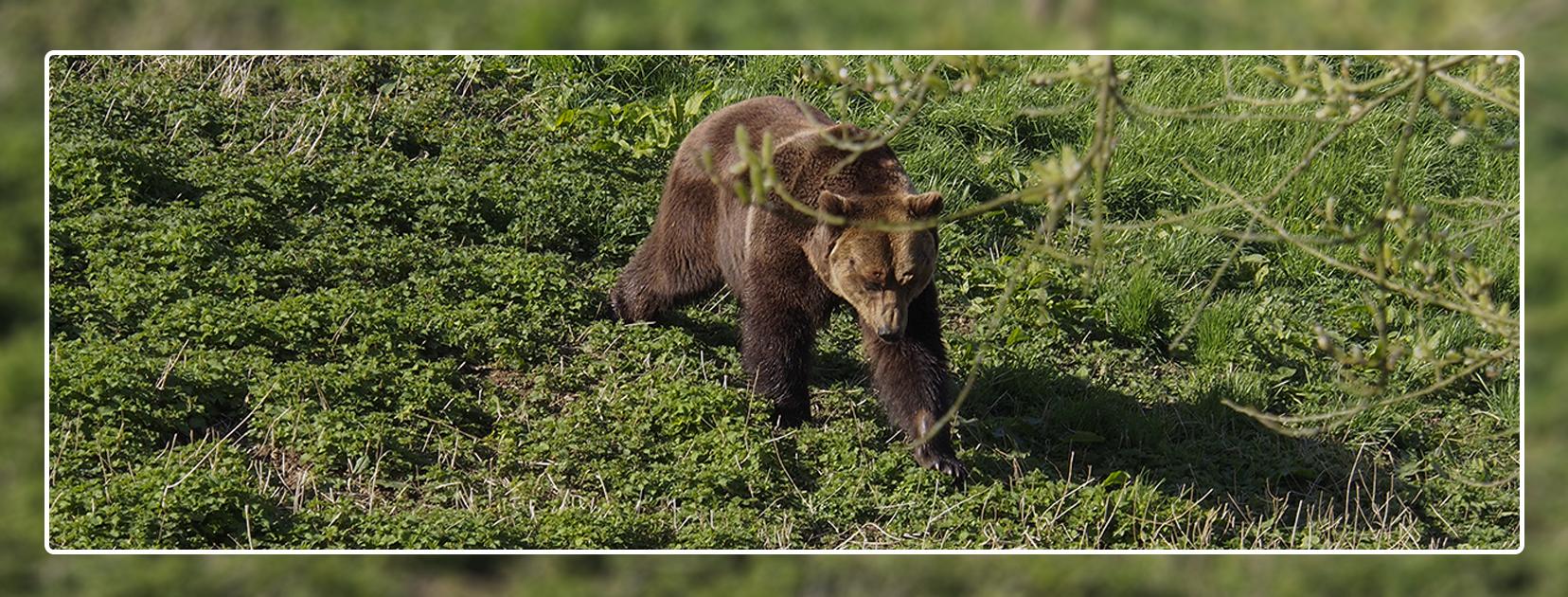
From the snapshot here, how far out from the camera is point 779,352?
567cm

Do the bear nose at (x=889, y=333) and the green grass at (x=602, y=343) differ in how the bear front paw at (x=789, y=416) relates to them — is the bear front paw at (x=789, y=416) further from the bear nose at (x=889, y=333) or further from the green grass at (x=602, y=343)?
the bear nose at (x=889, y=333)

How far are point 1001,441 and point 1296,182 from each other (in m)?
1.80

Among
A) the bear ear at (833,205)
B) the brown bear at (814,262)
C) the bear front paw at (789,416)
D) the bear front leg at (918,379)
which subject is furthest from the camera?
the bear front paw at (789,416)

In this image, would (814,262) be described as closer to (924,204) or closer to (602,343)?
(924,204)

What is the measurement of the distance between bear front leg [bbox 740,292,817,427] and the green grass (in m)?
0.08

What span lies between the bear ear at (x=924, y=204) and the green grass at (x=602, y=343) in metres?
0.90

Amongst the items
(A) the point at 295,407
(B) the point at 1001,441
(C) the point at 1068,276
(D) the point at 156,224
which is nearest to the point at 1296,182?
(C) the point at 1068,276

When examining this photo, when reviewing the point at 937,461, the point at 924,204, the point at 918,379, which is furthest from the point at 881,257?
the point at 937,461

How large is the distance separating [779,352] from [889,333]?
1.54 ft

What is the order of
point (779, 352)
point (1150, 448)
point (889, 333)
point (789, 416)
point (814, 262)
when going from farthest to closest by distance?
point (1150, 448) < point (789, 416) < point (779, 352) < point (814, 262) < point (889, 333)

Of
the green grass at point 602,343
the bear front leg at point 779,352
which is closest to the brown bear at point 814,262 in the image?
Answer: the bear front leg at point 779,352

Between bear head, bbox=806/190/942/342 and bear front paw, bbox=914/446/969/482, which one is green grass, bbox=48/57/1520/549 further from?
bear head, bbox=806/190/942/342

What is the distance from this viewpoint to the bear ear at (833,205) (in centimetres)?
500
